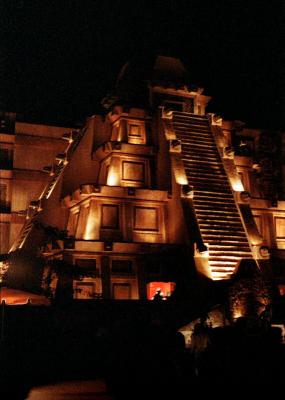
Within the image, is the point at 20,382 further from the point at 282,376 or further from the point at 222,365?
the point at 282,376

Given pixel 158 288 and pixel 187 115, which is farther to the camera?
pixel 187 115

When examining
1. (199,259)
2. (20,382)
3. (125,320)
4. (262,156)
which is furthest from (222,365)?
(262,156)

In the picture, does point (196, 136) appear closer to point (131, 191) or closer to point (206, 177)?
point (206, 177)

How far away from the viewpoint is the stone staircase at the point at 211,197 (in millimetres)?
19953

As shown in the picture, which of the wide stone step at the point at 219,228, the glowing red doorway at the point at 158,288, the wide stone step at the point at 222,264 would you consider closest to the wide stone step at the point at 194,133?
the wide stone step at the point at 219,228

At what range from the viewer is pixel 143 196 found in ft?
70.4

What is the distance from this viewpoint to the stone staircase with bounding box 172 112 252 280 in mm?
19953

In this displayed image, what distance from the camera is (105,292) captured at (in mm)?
18938

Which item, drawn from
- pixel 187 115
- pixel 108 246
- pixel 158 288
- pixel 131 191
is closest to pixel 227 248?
pixel 158 288

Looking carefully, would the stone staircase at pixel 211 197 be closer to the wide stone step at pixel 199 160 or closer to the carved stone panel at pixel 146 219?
the wide stone step at pixel 199 160

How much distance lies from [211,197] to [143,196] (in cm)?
279

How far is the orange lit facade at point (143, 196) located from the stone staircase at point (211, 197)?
48 mm

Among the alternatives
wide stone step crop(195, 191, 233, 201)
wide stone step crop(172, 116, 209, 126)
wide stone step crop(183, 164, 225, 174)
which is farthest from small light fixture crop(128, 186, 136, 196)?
wide stone step crop(172, 116, 209, 126)

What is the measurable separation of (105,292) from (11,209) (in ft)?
33.6
